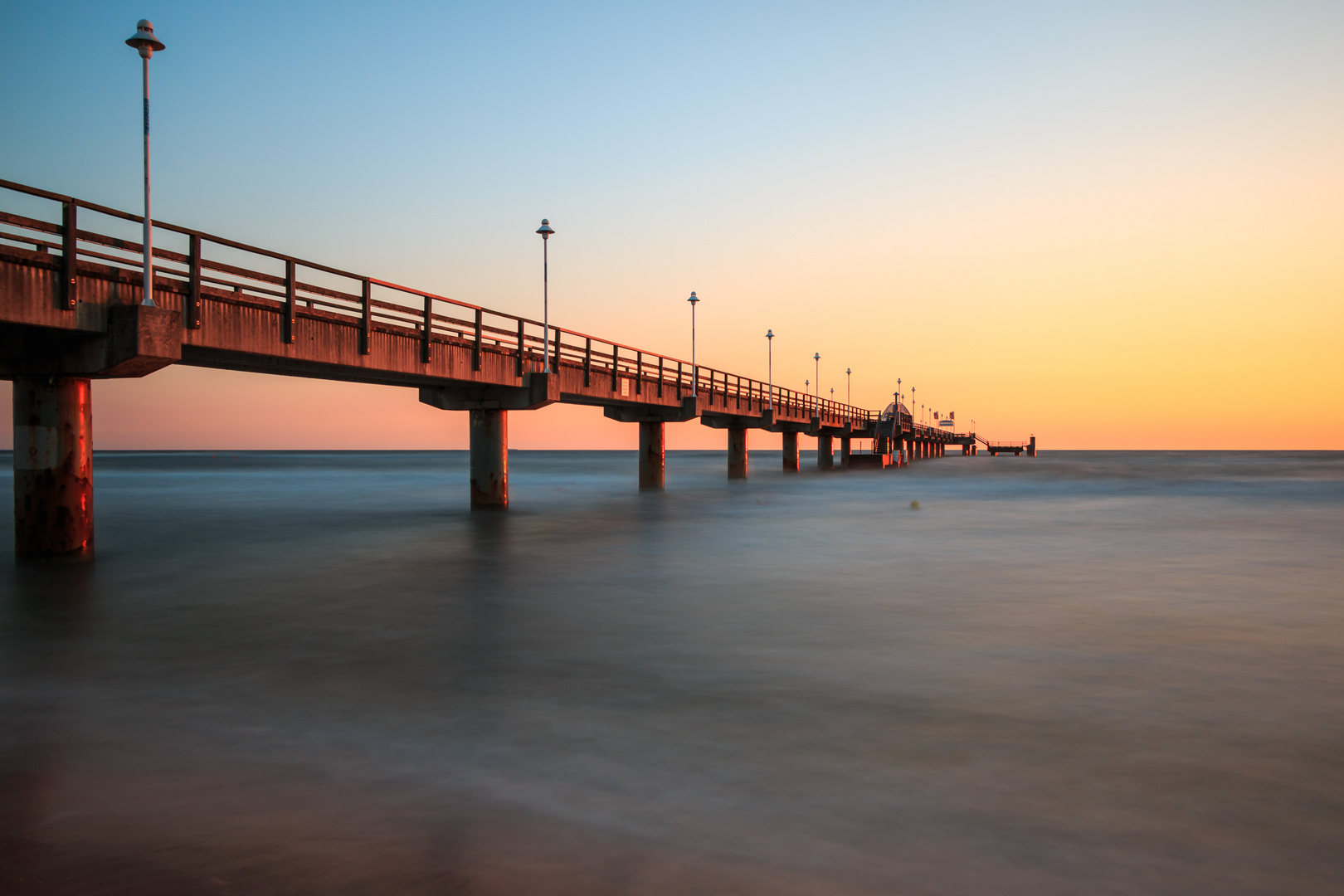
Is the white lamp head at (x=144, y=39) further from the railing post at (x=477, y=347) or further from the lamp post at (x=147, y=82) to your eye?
the railing post at (x=477, y=347)

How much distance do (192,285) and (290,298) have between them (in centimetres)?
243

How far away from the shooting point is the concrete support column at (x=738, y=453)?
63.9m

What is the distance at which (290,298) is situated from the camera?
63.2 feet

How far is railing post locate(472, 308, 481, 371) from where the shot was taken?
26.7 metres

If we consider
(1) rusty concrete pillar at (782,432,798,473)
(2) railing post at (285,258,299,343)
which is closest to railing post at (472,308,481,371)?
(2) railing post at (285,258,299,343)

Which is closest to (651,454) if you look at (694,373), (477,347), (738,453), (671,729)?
(694,373)

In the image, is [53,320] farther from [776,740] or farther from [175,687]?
[776,740]

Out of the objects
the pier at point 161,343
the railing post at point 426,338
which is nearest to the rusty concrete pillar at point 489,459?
the pier at point 161,343

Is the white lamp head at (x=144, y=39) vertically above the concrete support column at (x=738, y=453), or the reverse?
the white lamp head at (x=144, y=39)

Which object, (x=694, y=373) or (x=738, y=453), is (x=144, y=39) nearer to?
(x=694, y=373)

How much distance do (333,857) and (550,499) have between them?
3728cm

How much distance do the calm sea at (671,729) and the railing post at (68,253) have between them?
456cm

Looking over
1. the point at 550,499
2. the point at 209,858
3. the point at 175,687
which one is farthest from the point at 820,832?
the point at 550,499

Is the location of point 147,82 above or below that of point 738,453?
above
